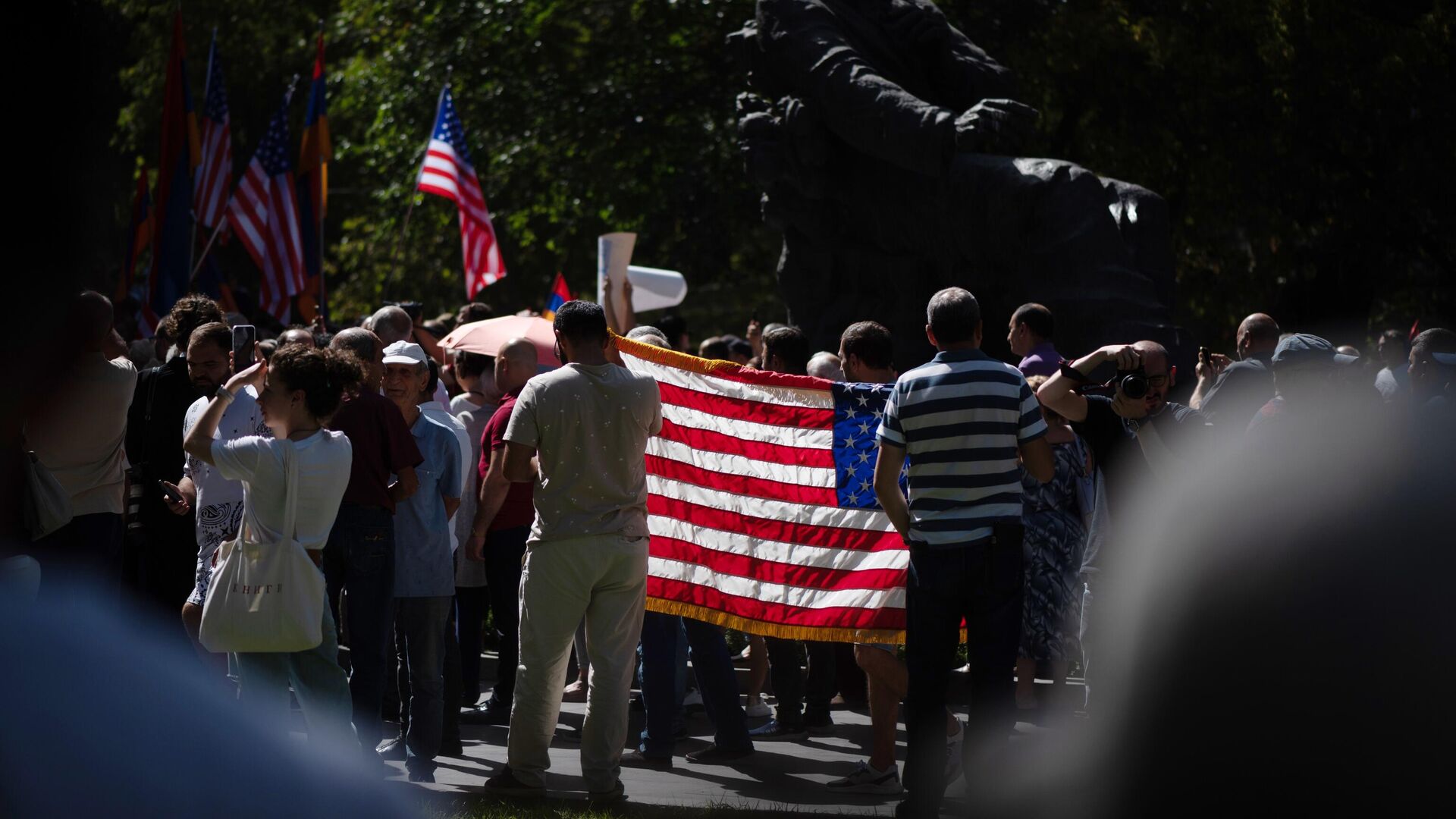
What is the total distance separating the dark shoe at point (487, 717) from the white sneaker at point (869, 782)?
2428 mm

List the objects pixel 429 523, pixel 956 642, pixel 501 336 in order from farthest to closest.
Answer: pixel 501 336, pixel 429 523, pixel 956 642

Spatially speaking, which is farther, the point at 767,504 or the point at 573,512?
the point at 767,504

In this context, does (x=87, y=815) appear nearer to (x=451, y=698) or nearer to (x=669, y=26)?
(x=451, y=698)

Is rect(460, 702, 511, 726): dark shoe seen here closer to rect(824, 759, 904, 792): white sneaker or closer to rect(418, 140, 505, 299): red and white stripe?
rect(824, 759, 904, 792): white sneaker

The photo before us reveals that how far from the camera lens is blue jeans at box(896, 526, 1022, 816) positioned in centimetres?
585

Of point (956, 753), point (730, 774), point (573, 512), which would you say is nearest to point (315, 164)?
point (730, 774)

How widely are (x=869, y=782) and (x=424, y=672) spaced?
6.59 ft

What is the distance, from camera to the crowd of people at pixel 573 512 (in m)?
5.85

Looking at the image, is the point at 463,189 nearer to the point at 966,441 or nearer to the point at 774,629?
the point at 774,629

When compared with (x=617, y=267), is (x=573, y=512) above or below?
below

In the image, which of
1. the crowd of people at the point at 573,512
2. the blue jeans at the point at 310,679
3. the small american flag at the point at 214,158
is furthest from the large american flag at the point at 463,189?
the blue jeans at the point at 310,679

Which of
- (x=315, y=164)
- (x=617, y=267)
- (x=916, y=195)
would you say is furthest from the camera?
(x=315, y=164)

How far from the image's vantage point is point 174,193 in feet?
49.4

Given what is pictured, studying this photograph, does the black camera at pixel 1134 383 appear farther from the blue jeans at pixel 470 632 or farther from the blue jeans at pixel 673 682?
the blue jeans at pixel 470 632
